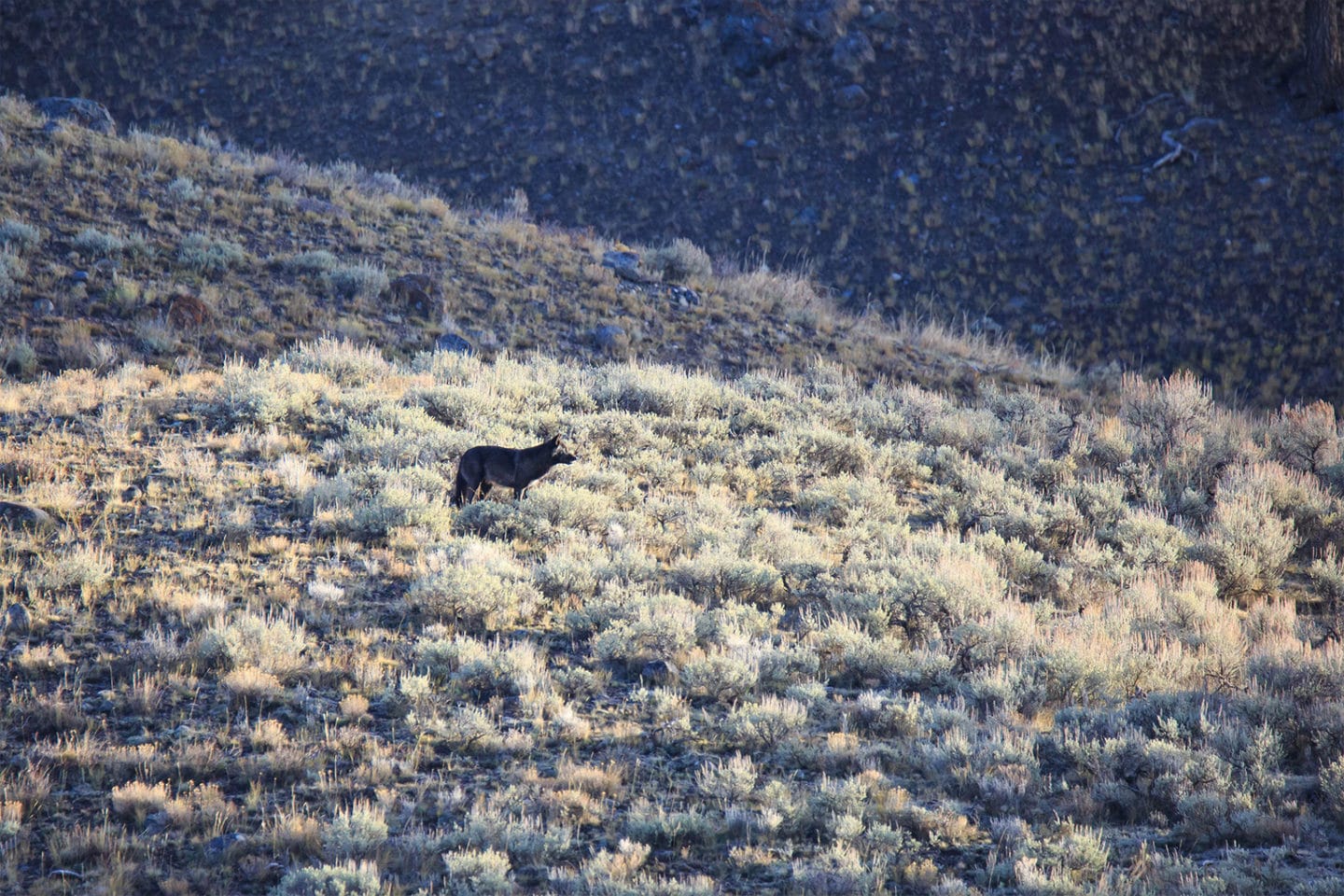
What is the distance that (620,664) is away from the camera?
23.7 feet

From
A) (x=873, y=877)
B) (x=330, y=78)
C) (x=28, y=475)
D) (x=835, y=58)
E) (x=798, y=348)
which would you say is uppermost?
(x=835, y=58)

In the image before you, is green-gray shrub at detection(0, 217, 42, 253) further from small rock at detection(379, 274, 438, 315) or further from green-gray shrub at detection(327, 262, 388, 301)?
small rock at detection(379, 274, 438, 315)

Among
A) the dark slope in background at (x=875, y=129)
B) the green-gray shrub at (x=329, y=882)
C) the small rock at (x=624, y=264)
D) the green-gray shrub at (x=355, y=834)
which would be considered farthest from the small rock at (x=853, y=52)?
the green-gray shrub at (x=329, y=882)

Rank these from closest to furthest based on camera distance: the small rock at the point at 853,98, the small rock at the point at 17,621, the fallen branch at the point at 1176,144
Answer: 1. the small rock at the point at 17,621
2. the fallen branch at the point at 1176,144
3. the small rock at the point at 853,98

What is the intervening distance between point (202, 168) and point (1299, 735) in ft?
67.9

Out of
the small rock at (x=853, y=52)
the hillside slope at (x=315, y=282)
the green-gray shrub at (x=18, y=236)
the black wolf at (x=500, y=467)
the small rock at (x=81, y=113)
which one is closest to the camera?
the black wolf at (x=500, y=467)

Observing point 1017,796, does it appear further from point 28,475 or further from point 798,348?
point 798,348

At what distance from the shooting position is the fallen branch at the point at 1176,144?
88.3 feet

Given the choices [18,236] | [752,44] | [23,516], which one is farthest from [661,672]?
[752,44]

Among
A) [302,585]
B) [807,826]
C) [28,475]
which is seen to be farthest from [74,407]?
[807,826]

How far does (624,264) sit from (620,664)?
15.5 m

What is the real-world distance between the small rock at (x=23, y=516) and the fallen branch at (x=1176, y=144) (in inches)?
1072

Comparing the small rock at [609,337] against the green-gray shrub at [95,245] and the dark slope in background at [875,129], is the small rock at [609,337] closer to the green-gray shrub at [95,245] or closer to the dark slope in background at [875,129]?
the green-gray shrub at [95,245]

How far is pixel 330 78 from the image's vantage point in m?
34.3
